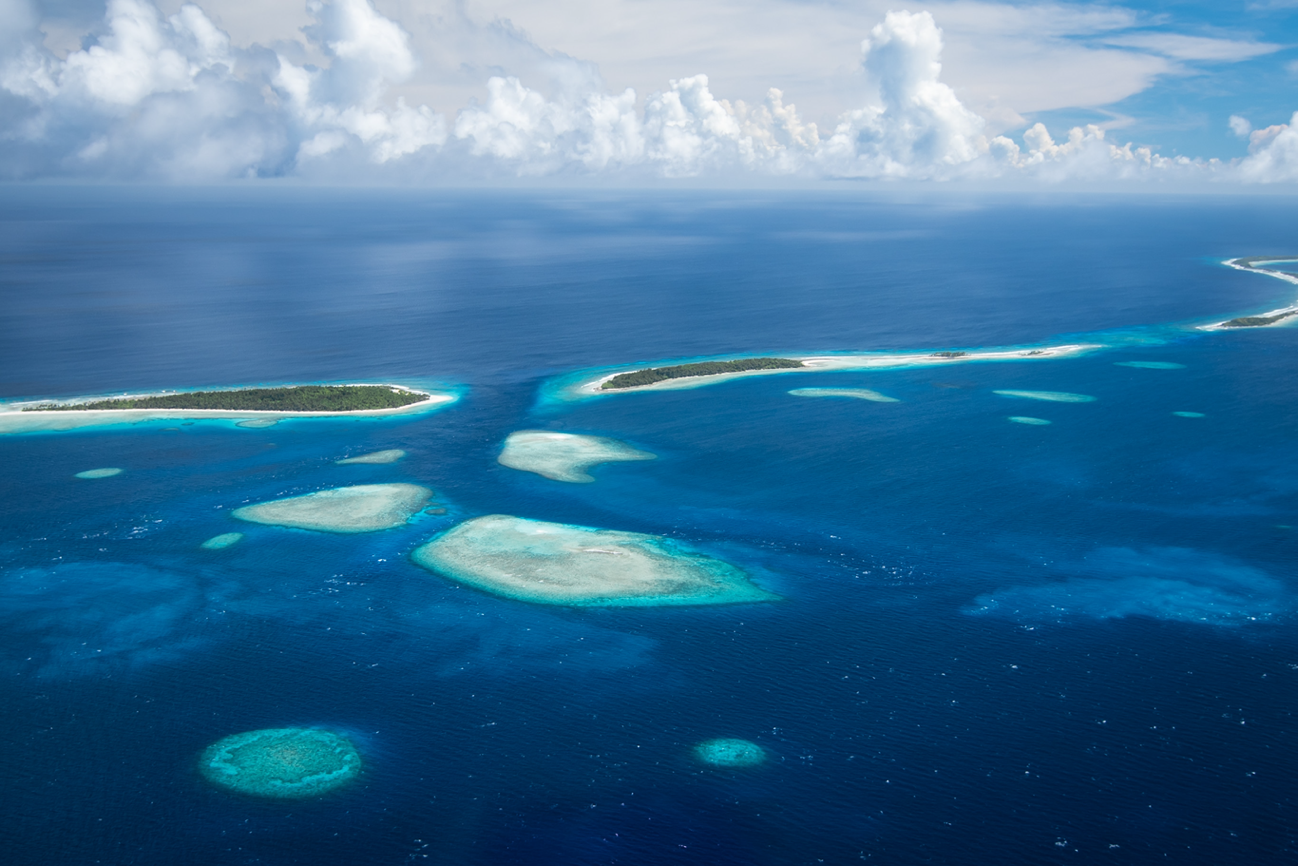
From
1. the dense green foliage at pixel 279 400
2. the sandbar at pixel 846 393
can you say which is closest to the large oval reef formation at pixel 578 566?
the dense green foliage at pixel 279 400

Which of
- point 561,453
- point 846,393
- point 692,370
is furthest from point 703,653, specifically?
point 692,370

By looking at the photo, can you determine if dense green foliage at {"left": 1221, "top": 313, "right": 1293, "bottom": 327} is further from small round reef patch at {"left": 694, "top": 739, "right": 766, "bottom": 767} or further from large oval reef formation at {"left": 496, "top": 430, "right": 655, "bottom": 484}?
small round reef patch at {"left": 694, "top": 739, "right": 766, "bottom": 767}

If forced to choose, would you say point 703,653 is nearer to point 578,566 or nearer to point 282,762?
point 578,566

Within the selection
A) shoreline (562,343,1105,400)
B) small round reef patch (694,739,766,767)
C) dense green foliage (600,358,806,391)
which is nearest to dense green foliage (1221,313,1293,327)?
shoreline (562,343,1105,400)

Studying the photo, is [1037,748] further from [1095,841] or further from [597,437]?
[597,437]

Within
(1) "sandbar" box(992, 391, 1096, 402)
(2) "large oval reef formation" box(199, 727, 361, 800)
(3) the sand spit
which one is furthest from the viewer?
(1) "sandbar" box(992, 391, 1096, 402)

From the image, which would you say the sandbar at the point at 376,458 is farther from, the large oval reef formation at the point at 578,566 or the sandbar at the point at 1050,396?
the sandbar at the point at 1050,396

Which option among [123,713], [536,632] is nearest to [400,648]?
[536,632]
